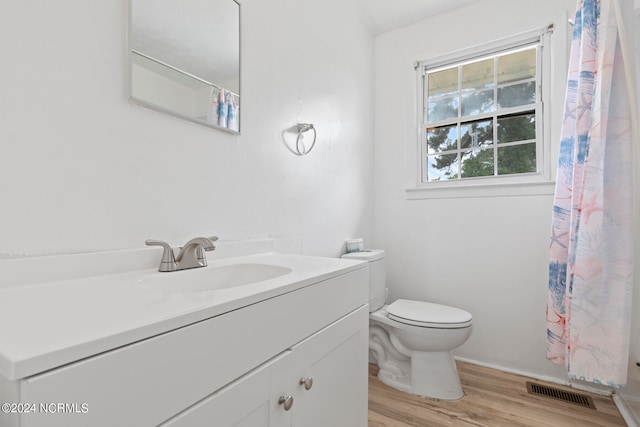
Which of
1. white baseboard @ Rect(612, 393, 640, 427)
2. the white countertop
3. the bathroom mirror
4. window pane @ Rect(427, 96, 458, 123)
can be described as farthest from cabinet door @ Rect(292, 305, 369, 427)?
window pane @ Rect(427, 96, 458, 123)

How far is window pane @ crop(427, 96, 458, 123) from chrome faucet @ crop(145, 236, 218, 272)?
203cm

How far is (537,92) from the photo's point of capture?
6.65 feet

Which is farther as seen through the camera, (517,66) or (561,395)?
(517,66)

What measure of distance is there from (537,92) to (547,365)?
1.72 m

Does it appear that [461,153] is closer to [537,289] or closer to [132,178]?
[537,289]

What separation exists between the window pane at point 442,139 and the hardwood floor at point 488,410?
160 centimetres

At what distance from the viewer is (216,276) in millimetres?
1033

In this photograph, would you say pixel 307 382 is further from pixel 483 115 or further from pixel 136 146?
pixel 483 115

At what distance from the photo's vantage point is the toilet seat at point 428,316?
5.46 ft

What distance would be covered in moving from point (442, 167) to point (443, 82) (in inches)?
25.6

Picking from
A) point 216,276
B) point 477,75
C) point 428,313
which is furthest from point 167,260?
point 477,75

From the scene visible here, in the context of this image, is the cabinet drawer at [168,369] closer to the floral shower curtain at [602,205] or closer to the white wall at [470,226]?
the floral shower curtain at [602,205]

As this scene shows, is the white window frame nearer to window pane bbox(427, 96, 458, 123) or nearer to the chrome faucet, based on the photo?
window pane bbox(427, 96, 458, 123)

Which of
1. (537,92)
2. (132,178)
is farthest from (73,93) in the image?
(537,92)
